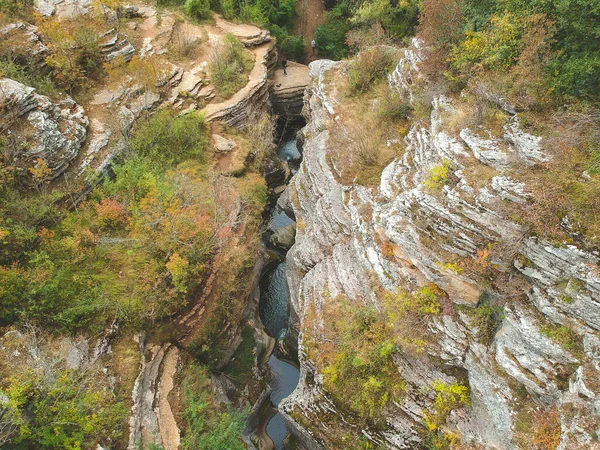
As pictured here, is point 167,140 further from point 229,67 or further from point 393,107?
point 393,107

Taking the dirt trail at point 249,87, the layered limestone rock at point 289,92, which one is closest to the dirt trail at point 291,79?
the layered limestone rock at point 289,92

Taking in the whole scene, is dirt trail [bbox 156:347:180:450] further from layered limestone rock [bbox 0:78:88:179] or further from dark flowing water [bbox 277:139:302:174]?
dark flowing water [bbox 277:139:302:174]

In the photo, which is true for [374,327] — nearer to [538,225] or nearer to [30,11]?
[538,225]

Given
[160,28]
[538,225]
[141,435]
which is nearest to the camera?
[538,225]

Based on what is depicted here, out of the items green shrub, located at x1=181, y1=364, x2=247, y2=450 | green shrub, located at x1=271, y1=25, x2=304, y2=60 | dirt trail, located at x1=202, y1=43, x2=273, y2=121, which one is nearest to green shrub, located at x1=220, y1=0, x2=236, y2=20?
green shrub, located at x1=271, y1=25, x2=304, y2=60

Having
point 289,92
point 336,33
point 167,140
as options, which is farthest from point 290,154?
point 167,140

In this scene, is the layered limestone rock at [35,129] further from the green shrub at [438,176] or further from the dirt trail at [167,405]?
the green shrub at [438,176]

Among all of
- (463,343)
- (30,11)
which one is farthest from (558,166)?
(30,11)

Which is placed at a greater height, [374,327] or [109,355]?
[374,327]
